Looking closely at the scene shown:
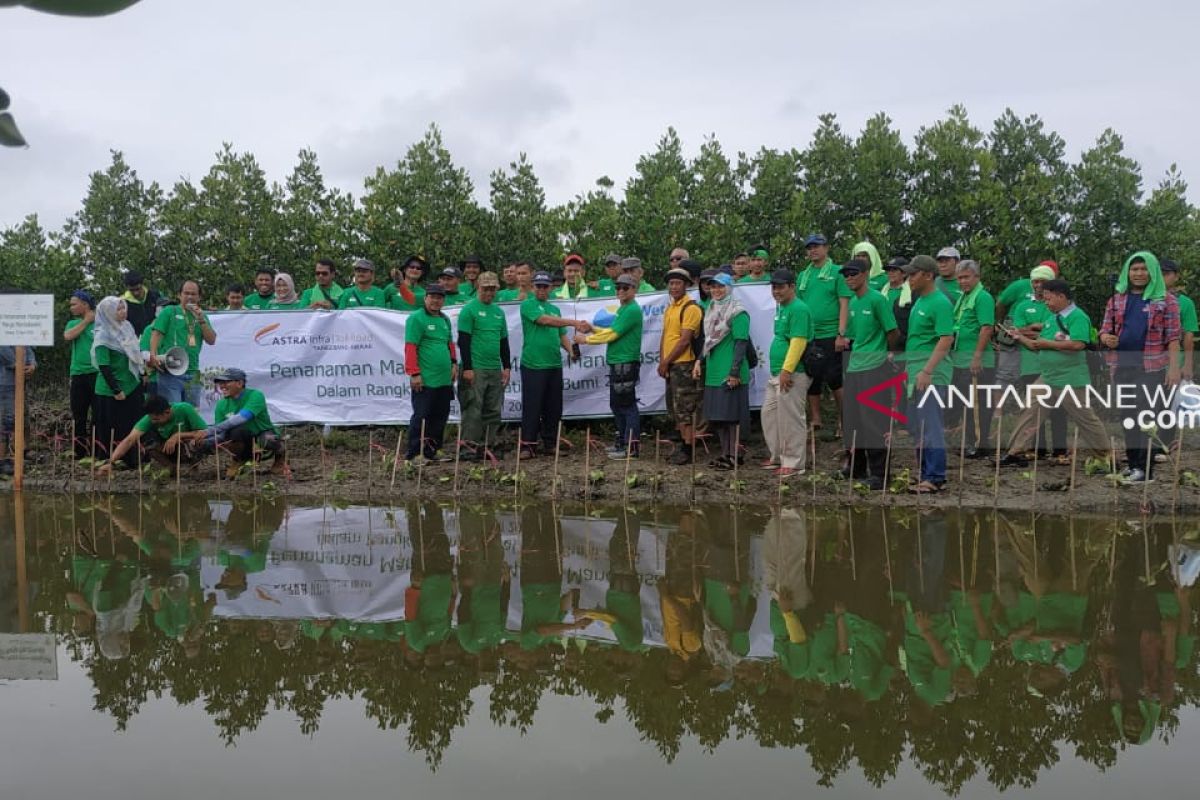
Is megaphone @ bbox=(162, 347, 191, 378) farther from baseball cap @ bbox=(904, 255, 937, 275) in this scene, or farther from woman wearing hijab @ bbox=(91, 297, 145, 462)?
baseball cap @ bbox=(904, 255, 937, 275)

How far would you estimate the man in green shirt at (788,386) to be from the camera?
8227mm

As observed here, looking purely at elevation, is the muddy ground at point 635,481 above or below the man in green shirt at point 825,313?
below

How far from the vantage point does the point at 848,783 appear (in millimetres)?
3230

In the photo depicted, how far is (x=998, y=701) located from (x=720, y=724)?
1047mm

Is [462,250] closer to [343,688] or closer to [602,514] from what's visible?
[602,514]

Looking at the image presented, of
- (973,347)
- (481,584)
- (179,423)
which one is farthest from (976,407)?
(179,423)

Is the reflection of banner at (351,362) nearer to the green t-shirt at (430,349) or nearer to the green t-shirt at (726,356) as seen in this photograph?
the green t-shirt at (430,349)

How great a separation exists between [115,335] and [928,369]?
720cm

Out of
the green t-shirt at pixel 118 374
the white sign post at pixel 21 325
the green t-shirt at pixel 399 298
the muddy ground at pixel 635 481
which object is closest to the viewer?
the muddy ground at pixel 635 481

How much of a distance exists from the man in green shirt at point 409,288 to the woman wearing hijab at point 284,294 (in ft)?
3.49

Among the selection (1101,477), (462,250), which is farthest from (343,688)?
(462,250)

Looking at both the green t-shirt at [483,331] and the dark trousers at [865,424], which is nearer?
the dark trousers at [865,424]

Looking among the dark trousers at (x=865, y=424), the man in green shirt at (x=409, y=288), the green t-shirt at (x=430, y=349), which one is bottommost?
the dark trousers at (x=865, y=424)

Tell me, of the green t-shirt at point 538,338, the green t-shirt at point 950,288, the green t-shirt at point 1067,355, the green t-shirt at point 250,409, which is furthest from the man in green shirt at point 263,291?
the green t-shirt at point 1067,355
